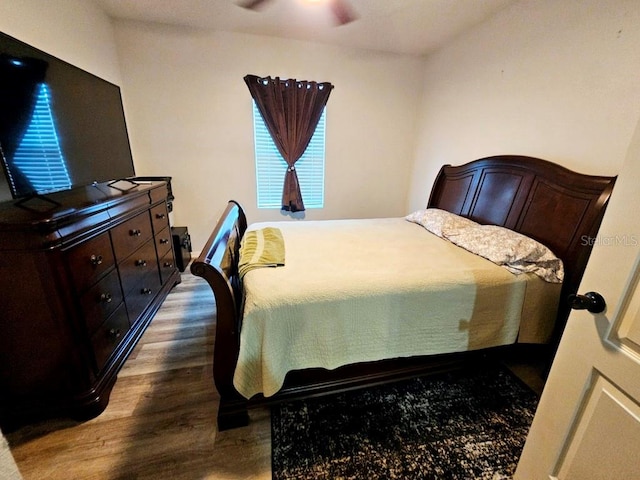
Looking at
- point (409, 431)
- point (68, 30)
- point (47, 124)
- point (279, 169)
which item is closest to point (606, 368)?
point (409, 431)

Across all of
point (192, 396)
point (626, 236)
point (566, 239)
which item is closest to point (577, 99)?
point (566, 239)

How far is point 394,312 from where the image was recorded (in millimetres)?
1438

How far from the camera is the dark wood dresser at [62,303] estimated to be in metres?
1.18

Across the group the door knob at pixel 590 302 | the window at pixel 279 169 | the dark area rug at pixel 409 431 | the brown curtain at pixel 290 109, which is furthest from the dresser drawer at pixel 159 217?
the door knob at pixel 590 302

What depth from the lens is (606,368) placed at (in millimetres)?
790

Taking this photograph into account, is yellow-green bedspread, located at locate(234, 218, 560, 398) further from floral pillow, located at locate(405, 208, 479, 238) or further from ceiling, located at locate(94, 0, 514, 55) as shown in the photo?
ceiling, located at locate(94, 0, 514, 55)

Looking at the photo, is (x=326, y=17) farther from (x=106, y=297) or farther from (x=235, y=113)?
(x=106, y=297)

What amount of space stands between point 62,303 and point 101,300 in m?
0.27

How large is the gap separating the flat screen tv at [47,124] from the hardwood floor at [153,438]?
120 cm

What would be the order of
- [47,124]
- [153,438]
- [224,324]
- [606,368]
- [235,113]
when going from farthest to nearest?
[235,113], [47,124], [153,438], [224,324], [606,368]

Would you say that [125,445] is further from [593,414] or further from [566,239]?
[566,239]

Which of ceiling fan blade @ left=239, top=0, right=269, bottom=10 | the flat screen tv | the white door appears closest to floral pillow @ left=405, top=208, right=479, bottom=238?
the white door

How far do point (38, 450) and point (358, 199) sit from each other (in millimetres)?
3582

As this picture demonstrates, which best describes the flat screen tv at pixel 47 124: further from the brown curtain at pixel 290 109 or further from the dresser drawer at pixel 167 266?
the brown curtain at pixel 290 109
